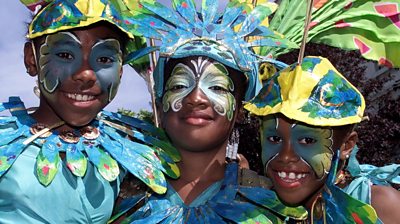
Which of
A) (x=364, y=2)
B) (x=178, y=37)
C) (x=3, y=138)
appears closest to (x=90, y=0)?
(x=178, y=37)

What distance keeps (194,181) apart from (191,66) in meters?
0.62

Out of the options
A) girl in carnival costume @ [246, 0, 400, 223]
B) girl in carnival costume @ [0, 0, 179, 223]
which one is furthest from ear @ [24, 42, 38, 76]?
girl in carnival costume @ [246, 0, 400, 223]

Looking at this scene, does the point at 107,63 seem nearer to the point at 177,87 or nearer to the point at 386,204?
the point at 177,87

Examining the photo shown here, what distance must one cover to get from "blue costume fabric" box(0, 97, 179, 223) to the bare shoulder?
3.32 ft

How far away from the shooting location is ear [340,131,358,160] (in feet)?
8.48

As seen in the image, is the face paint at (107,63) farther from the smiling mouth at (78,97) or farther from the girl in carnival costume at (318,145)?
the girl in carnival costume at (318,145)

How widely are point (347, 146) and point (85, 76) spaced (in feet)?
4.14

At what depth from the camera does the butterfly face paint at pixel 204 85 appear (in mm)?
2906

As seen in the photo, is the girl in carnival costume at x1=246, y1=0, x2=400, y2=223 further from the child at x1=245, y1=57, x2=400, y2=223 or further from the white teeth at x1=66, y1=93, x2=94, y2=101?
the white teeth at x1=66, y1=93, x2=94, y2=101

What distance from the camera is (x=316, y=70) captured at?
2559 millimetres

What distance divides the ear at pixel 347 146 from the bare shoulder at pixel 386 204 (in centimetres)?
23

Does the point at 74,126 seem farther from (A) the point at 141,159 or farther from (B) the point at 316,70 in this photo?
(B) the point at 316,70


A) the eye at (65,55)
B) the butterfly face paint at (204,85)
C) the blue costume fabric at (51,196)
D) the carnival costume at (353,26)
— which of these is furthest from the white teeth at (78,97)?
the carnival costume at (353,26)

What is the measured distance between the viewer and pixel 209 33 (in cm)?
304
